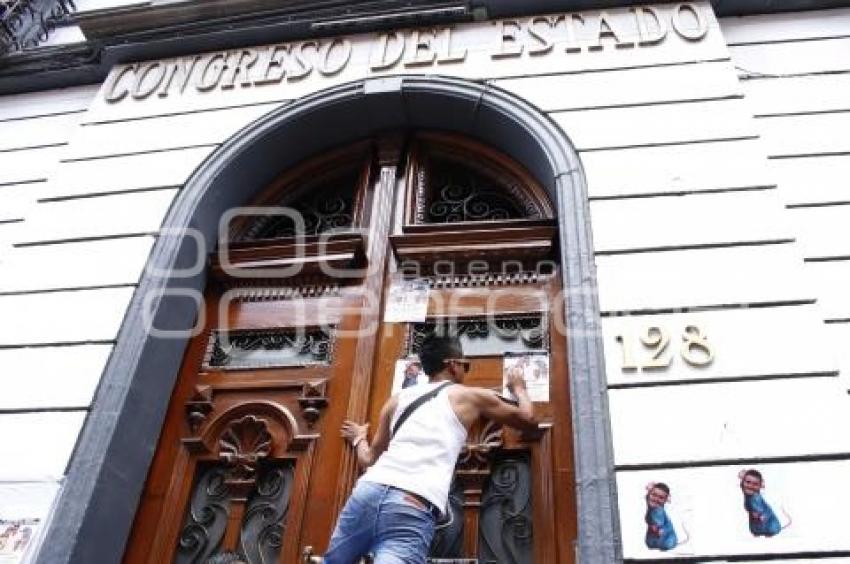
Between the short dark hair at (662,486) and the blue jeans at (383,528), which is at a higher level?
the short dark hair at (662,486)

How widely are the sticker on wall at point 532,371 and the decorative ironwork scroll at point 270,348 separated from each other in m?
1.28

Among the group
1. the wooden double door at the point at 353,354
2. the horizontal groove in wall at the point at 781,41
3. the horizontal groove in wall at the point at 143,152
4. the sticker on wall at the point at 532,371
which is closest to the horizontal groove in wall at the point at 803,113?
the horizontal groove in wall at the point at 781,41

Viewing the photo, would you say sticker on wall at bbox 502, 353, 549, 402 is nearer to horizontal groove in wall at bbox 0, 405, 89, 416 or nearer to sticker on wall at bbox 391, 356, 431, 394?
sticker on wall at bbox 391, 356, 431, 394

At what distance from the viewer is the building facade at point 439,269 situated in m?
3.76

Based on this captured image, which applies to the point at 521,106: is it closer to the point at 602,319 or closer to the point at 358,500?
the point at 602,319

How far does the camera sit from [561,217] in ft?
15.8

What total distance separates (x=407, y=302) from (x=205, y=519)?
2.01 metres

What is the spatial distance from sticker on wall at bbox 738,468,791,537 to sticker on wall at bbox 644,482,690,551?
33 centimetres

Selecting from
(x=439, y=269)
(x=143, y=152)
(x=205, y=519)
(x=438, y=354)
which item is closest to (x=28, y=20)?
(x=143, y=152)

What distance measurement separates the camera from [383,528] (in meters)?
3.12

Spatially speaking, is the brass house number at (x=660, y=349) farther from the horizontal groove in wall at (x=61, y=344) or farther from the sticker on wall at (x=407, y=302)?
the horizontal groove in wall at (x=61, y=344)

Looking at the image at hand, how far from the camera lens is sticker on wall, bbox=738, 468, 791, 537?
3.31 metres

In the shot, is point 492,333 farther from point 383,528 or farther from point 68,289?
point 68,289

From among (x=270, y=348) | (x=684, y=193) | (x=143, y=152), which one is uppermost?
(x=143, y=152)
